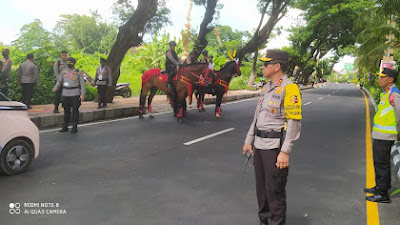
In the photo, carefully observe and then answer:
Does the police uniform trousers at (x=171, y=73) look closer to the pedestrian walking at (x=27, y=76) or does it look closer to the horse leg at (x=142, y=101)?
the horse leg at (x=142, y=101)

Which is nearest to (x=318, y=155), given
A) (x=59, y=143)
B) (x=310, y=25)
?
(x=59, y=143)

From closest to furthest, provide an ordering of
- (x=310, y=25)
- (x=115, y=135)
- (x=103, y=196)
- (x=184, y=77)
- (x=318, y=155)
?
(x=103, y=196) → (x=318, y=155) → (x=115, y=135) → (x=184, y=77) → (x=310, y=25)

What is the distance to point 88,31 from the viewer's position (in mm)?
43625

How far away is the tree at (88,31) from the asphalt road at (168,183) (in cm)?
3737

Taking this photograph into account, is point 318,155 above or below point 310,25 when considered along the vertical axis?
below

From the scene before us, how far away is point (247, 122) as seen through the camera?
11016 mm

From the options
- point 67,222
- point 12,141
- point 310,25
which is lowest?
point 67,222

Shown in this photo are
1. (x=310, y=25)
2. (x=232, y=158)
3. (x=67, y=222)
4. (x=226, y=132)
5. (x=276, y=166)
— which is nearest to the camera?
(x=276, y=166)

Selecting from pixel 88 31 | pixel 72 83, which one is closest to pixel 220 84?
pixel 72 83

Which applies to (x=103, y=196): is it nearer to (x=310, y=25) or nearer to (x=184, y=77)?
(x=184, y=77)

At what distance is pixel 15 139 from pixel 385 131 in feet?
16.3

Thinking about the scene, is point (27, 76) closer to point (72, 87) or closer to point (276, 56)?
point (72, 87)

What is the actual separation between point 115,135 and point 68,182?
354 cm

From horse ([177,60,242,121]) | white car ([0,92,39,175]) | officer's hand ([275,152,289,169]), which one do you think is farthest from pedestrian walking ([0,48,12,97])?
officer's hand ([275,152,289,169])
